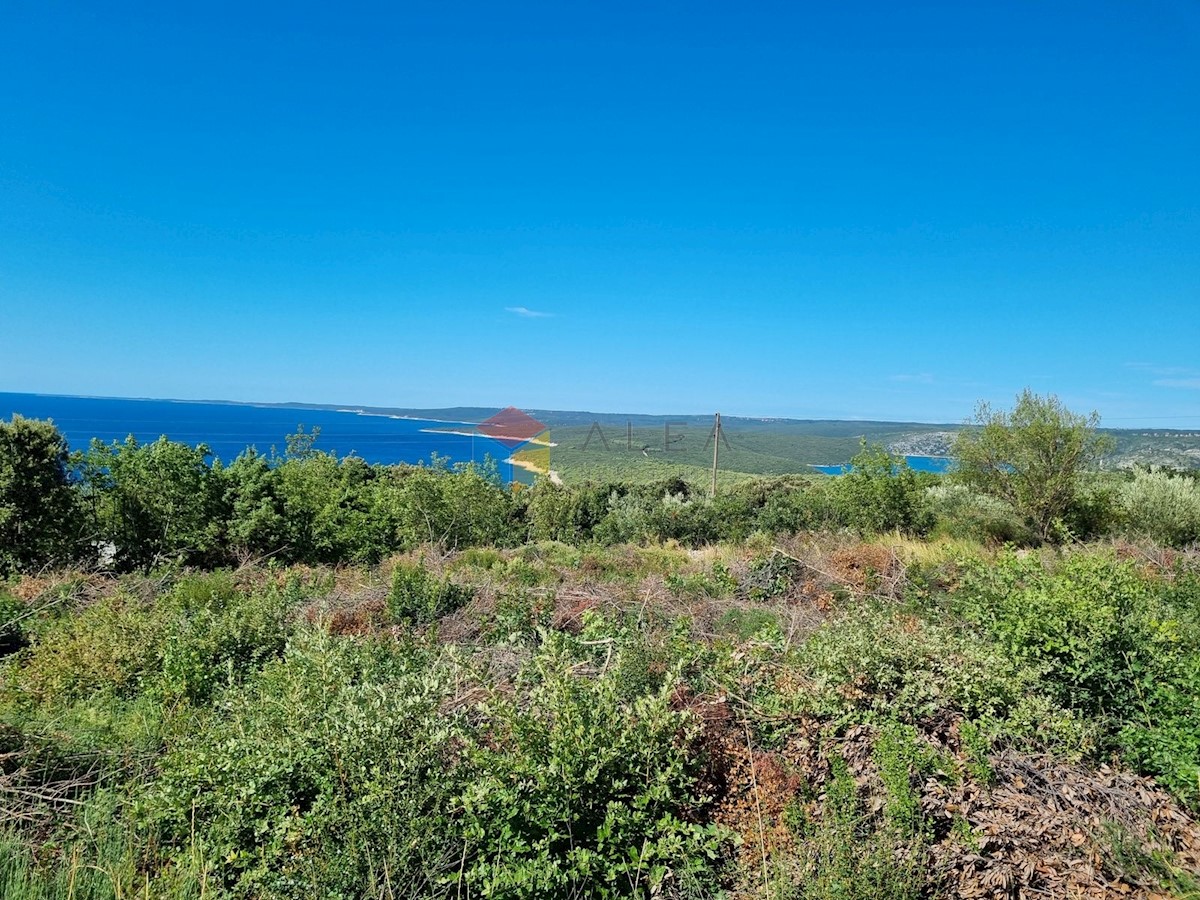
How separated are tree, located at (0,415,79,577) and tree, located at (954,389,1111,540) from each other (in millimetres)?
21595

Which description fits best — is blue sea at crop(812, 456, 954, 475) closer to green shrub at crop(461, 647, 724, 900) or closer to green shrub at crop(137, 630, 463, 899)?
green shrub at crop(461, 647, 724, 900)

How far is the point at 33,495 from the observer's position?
1316cm

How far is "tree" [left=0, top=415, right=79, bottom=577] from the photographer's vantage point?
1269cm

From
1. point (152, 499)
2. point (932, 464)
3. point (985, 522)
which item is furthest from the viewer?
point (932, 464)

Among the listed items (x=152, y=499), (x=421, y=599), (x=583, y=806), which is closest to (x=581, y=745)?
(x=583, y=806)

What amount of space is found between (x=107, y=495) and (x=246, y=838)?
15689mm

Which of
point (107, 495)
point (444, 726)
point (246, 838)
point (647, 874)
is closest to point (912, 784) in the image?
point (647, 874)

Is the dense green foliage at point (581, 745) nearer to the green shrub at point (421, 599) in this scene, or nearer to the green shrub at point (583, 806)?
the green shrub at point (583, 806)

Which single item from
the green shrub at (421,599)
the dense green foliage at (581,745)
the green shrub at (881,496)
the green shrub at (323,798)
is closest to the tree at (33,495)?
the dense green foliage at (581,745)

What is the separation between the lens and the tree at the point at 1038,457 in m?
15.5

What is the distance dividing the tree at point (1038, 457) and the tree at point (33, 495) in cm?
2160

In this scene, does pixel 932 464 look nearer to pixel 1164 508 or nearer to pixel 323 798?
pixel 1164 508

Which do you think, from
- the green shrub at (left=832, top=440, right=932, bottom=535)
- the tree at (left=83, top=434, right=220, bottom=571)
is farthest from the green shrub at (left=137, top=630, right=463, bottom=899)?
the green shrub at (left=832, top=440, right=932, bottom=535)

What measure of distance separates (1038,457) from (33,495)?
2336 cm
